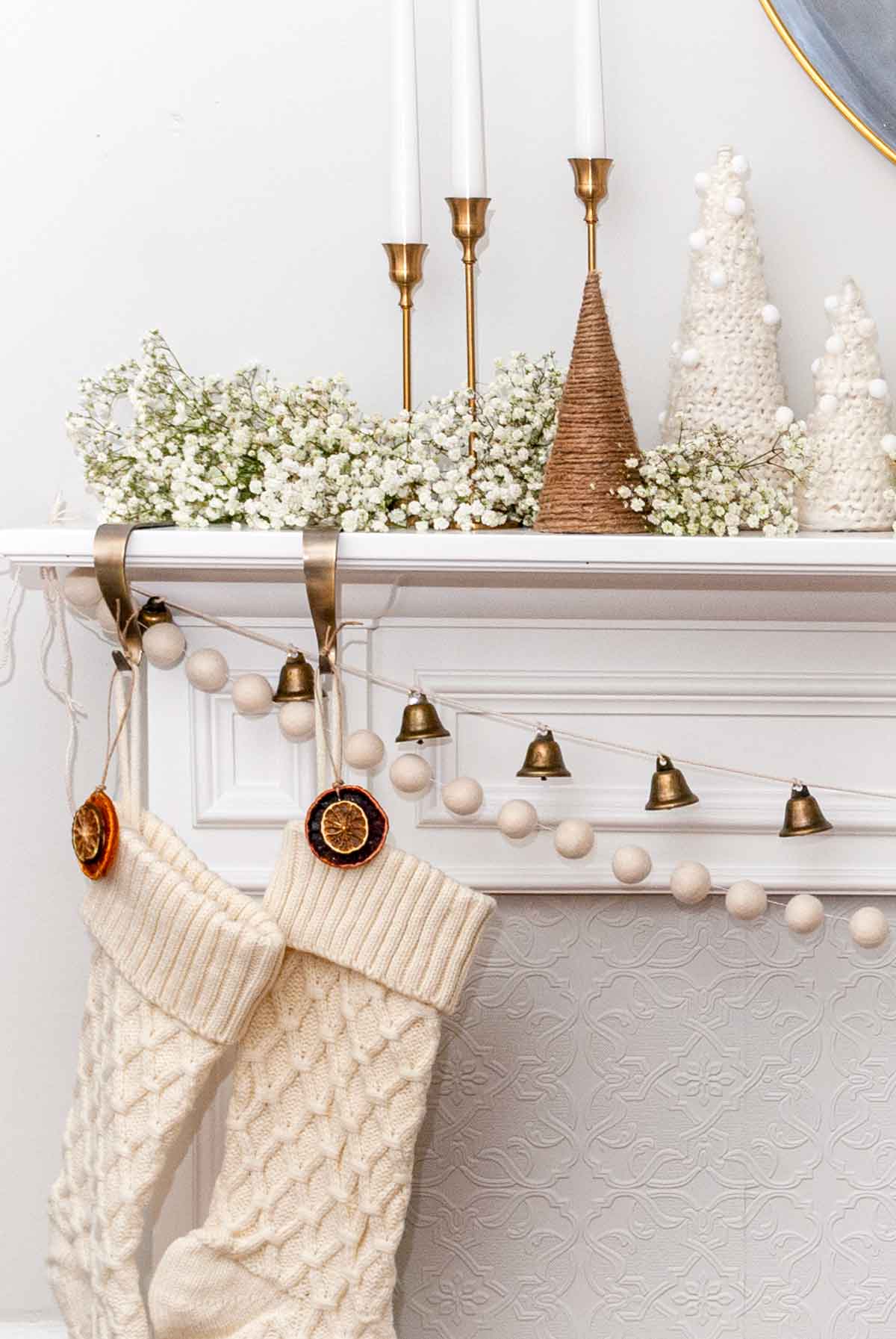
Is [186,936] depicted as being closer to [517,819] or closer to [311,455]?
[517,819]

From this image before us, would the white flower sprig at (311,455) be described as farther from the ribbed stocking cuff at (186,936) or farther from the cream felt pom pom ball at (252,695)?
the ribbed stocking cuff at (186,936)

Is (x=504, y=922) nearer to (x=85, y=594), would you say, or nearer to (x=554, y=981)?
(x=554, y=981)

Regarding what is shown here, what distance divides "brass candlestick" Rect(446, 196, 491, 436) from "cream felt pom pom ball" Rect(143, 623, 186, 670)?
10.9 inches

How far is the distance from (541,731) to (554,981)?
0.23 metres

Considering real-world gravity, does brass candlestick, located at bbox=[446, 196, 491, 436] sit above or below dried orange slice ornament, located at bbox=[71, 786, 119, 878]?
above

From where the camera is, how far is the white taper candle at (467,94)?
0.97m

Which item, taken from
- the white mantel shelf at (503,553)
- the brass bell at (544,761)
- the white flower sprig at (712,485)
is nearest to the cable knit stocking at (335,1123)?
the brass bell at (544,761)

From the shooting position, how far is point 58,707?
1168mm

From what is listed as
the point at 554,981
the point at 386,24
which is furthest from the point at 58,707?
the point at 386,24

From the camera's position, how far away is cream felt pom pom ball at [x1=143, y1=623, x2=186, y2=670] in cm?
100

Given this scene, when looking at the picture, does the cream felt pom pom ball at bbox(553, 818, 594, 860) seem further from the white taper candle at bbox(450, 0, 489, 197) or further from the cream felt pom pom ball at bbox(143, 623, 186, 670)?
the white taper candle at bbox(450, 0, 489, 197)

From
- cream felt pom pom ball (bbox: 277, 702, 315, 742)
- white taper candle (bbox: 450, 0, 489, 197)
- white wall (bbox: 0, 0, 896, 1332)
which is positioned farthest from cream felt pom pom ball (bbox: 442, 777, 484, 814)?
white taper candle (bbox: 450, 0, 489, 197)

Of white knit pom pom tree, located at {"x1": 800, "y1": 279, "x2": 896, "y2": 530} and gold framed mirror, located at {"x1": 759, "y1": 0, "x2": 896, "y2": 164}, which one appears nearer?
white knit pom pom tree, located at {"x1": 800, "y1": 279, "x2": 896, "y2": 530}

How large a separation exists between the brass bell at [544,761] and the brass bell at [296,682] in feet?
0.58
